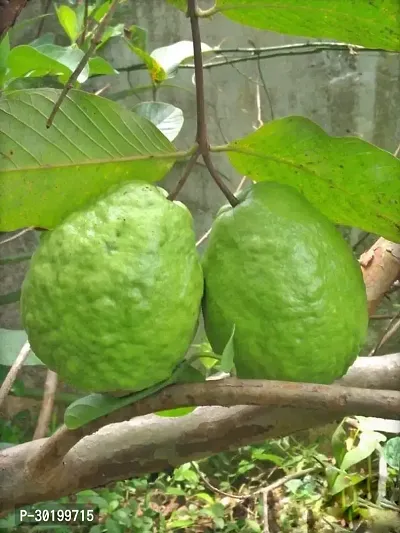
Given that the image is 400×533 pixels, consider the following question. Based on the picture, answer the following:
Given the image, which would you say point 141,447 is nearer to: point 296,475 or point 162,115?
point 162,115

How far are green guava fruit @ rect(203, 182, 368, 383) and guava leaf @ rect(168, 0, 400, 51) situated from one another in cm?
10

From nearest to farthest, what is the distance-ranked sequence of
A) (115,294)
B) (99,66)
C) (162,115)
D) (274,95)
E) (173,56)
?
(115,294) → (162,115) → (99,66) → (173,56) → (274,95)

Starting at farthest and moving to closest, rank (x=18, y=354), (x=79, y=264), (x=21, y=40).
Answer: (x=21, y=40) < (x=18, y=354) < (x=79, y=264)

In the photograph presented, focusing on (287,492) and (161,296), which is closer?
(161,296)

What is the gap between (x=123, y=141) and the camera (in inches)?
17.3

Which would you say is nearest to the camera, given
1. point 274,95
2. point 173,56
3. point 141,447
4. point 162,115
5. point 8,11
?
point 8,11

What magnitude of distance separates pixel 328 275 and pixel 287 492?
2.46 feet

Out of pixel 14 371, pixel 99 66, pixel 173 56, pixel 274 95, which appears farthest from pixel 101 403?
pixel 274 95

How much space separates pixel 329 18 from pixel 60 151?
19 cm

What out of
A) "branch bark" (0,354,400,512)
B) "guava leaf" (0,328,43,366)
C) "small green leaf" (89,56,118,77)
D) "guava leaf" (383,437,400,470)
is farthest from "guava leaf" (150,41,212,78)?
"guava leaf" (383,437,400,470)

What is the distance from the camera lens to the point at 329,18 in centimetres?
39

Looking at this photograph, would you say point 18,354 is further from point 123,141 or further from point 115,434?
point 123,141

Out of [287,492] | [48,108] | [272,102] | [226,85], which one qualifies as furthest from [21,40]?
[48,108]

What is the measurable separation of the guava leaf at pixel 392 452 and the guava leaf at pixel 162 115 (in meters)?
0.60
